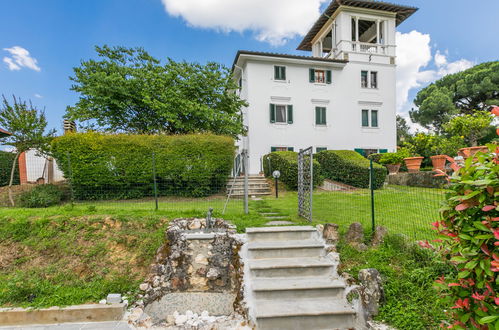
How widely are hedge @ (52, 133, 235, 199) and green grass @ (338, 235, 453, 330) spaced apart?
5157 millimetres

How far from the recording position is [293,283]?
3.62m

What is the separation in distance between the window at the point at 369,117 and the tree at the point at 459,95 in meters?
11.6

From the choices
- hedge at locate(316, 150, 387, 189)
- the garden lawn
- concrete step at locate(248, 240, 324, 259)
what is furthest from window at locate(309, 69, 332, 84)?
concrete step at locate(248, 240, 324, 259)

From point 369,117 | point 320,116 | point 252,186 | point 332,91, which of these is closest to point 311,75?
point 332,91

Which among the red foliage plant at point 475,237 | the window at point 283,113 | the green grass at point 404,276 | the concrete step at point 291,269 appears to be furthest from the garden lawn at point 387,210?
the window at point 283,113

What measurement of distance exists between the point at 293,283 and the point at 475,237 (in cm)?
271

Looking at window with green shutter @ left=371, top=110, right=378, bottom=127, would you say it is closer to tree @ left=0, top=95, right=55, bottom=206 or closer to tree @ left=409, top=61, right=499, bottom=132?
tree @ left=409, top=61, right=499, bottom=132

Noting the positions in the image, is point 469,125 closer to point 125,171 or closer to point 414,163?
point 414,163

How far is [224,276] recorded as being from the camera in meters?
4.21

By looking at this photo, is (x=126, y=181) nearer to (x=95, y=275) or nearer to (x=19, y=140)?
(x=19, y=140)

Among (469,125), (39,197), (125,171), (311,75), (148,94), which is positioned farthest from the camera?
(311,75)

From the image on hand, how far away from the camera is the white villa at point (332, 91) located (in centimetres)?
1511

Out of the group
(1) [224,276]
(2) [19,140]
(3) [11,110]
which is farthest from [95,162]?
(1) [224,276]

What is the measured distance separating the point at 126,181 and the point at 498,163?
8582mm
